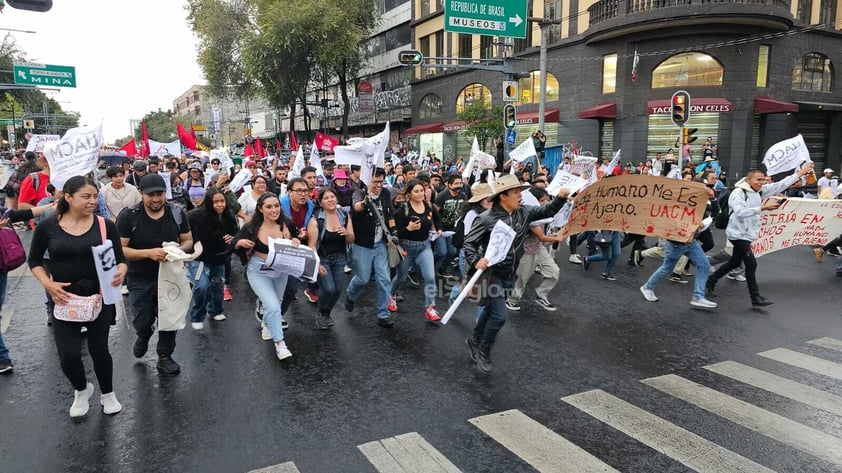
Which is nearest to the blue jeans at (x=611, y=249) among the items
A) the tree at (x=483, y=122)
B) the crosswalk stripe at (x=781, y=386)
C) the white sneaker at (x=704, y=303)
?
the white sneaker at (x=704, y=303)

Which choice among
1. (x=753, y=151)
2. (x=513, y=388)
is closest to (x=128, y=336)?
(x=513, y=388)

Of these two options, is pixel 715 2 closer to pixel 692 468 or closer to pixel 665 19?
pixel 665 19

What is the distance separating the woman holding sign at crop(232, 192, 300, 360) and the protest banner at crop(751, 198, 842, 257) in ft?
24.4

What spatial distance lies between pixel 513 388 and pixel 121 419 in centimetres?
318

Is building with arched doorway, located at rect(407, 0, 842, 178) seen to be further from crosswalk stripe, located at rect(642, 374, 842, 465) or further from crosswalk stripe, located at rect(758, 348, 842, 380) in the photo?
crosswalk stripe, located at rect(642, 374, 842, 465)

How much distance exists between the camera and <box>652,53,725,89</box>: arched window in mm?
22375

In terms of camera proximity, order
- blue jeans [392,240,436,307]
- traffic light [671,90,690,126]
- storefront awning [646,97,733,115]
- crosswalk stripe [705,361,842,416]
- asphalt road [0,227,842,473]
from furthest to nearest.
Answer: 1. storefront awning [646,97,733,115]
2. traffic light [671,90,690,126]
3. blue jeans [392,240,436,307]
4. crosswalk stripe [705,361,842,416]
5. asphalt road [0,227,842,473]

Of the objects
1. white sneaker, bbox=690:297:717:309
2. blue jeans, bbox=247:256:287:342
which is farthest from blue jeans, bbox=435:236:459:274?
white sneaker, bbox=690:297:717:309

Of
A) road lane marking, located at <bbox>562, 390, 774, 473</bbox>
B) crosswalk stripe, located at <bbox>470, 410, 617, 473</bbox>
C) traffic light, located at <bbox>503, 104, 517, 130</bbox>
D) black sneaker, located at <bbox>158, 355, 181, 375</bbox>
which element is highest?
traffic light, located at <bbox>503, 104, 517, 130</bbox>

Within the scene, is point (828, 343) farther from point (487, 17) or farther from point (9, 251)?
point (487, 17)

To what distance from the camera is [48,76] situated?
86.5ft

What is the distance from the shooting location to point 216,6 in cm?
3716

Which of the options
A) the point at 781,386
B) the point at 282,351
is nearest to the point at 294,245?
the point at 282,351

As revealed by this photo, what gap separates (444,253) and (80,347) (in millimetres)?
5159
